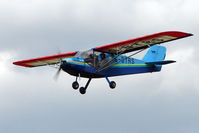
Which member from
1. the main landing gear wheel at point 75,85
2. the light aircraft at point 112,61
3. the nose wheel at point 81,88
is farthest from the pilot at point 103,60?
the main landing gear wheel at point 75,85

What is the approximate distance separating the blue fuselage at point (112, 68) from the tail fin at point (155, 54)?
1.74 metres

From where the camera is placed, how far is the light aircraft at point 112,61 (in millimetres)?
29750

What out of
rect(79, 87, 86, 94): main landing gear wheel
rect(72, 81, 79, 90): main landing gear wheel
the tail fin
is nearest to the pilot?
rect(79, 87, 86, 94): main landing gear wheel

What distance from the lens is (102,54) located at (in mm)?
31625

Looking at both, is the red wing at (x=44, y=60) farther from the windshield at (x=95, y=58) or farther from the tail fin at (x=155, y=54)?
the tail fin at (x=155, y=54)

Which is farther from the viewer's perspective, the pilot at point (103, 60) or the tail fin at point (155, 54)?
the tail fin at point (155, 54)

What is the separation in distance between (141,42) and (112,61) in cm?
242

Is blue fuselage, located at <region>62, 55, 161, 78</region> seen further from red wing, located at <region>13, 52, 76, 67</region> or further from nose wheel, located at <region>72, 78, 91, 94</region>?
red wing, located at <region>13, 52, 76, 67</region>

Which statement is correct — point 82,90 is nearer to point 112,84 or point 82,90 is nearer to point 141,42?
point 112,84

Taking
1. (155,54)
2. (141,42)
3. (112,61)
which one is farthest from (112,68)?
(155,54)

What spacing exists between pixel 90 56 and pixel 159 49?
7979mm

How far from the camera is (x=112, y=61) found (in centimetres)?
3203

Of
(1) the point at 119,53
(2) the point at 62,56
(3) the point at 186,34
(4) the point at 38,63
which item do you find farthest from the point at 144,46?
(4) the point at 38,63

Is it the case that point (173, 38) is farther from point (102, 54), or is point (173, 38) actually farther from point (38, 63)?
point (38, 63)
